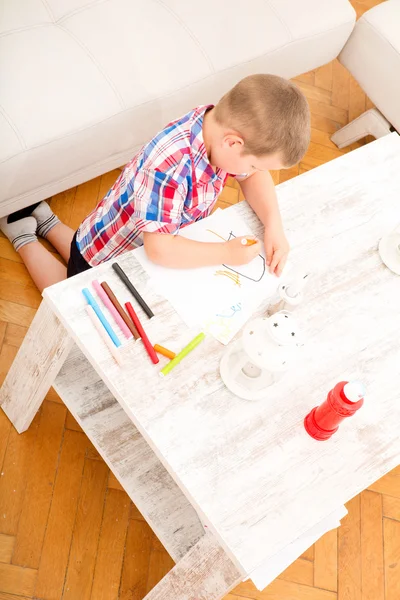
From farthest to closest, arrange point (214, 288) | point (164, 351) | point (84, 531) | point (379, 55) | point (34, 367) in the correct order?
1. point (379, 55)
2. point (84, 531)
3. point (34, 367)
4. point (214, 288)
5. point (164, 351)

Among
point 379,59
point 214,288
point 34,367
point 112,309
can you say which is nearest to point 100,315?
point 112,309

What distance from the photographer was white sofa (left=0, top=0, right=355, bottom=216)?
5.37ft

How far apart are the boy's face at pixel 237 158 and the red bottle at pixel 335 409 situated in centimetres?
42

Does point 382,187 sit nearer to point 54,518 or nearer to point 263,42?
point 263,42

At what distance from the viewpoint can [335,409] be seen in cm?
110

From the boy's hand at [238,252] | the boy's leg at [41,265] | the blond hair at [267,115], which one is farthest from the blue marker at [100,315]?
the boy's leg at [41,265]

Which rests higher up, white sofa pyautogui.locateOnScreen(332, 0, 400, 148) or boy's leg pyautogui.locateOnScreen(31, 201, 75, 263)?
boy's leg pyautogui.locateOnScreen(31, 201, 75, 263)

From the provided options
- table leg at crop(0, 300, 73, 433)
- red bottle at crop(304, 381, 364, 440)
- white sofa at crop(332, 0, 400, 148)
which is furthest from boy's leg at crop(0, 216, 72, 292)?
white sofa at crop(332, 0, 400, 148)

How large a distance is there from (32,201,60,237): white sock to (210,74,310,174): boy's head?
2.88 feet

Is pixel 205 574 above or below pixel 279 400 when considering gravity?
below

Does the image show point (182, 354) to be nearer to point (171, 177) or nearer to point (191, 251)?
point (191, 251)

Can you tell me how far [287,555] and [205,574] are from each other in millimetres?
188

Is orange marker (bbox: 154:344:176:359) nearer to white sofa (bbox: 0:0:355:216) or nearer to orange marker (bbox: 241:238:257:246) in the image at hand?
orange marker (bbox: 241:238:257:246)

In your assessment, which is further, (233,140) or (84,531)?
(84,531)
